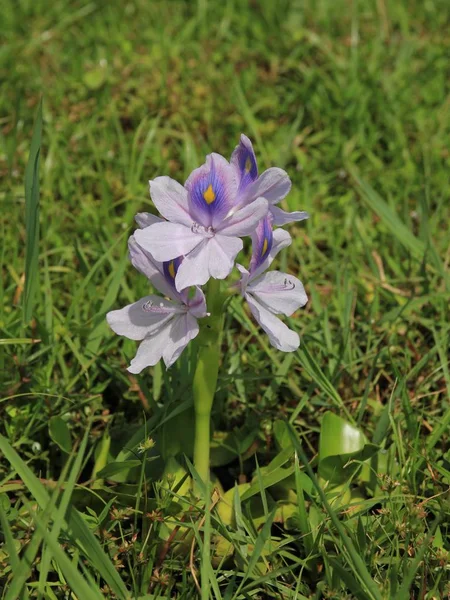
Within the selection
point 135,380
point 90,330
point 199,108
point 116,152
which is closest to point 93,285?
point 90,330

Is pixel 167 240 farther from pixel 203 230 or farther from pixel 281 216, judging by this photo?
pixel 281 216

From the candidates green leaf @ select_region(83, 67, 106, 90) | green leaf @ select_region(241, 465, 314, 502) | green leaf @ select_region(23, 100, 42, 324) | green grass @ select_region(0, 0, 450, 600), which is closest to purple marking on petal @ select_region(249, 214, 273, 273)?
green grass @ select_region(0, 0, 450, 600)

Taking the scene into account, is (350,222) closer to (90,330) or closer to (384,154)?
(384,154)

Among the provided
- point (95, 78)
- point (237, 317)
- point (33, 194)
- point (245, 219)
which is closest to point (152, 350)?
point (245, 219)

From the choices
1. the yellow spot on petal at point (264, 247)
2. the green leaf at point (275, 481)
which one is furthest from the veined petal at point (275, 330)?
the green leaf at point (275, 481)

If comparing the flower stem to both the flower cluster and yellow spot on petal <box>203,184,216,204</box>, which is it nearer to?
the flower cluster
